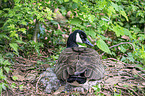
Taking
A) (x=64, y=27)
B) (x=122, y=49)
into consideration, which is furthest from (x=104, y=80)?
(x=64, y=27)

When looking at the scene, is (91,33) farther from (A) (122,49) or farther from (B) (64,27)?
(B) (64,27)

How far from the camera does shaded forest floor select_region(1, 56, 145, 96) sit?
3209 mm

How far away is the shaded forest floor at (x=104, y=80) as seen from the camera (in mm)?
3209

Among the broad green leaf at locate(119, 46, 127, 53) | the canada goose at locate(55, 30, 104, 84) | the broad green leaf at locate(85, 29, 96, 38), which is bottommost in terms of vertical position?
the canada goose at locate(55, 30, 104, 84)

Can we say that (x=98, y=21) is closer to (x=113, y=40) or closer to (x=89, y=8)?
(x=89, y=8)

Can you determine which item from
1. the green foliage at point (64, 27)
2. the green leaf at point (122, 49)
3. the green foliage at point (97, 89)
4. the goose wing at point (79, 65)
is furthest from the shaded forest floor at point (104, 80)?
the green leaf at point (122, 49)

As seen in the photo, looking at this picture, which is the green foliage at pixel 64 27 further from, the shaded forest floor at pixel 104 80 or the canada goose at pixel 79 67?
the canada goose at pixel 79 67

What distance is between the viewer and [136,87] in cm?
338

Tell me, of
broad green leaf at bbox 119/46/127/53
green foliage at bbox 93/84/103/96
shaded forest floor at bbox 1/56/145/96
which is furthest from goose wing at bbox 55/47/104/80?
broad green leaf at bbox 119/46/127/53

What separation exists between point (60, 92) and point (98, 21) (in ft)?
6.27

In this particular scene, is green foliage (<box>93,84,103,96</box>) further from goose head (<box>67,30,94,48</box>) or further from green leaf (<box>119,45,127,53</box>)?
green leaf (<box>119,45,127,53</box>)

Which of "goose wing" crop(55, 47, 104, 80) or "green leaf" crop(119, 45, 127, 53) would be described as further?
"green leaf" crop(119, 45, 127, 53)

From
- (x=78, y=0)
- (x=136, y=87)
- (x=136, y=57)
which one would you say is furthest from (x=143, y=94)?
(x=78, y=0)

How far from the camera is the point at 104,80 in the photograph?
3.39 m
